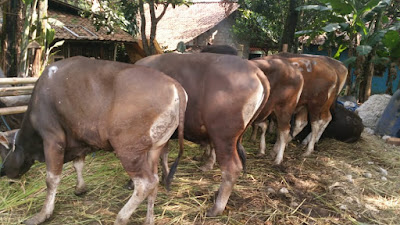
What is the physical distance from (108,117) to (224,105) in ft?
4.04

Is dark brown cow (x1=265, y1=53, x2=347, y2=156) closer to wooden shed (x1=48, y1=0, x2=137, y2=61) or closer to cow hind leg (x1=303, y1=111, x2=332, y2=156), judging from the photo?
cow hind leg (x1=303, y1=111, x2=332, y2=156)

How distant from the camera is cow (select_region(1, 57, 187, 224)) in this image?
120 inches

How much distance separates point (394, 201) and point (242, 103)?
2.55 meters

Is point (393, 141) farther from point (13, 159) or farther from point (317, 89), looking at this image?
point (13, 159)

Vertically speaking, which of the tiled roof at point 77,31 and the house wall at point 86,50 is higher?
the tiled roof at point 77,31

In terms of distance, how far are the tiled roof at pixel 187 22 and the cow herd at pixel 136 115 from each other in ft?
50.3

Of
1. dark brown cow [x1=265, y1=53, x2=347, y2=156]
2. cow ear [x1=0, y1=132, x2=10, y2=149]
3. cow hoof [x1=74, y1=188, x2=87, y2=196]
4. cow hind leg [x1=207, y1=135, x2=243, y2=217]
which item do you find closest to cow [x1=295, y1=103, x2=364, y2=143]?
dark brown cow [x1=265, y1=53, x2=347, y2=156]

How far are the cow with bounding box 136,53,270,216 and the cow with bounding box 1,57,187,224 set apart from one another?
52 cm

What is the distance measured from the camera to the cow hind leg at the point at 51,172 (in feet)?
10.8

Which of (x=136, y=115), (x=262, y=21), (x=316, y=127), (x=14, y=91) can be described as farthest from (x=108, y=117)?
(x=262, y=21)

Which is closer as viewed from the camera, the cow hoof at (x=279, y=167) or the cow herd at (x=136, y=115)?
the cow herd at (x=136, y=115)

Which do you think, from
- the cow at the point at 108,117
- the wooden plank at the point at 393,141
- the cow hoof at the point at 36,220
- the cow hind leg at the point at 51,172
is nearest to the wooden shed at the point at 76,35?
the cow at the point at 108,117

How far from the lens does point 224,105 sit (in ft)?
11.6

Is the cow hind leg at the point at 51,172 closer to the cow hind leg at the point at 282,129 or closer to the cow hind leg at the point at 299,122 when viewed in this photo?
the cow hind leg at the point at 282,129
